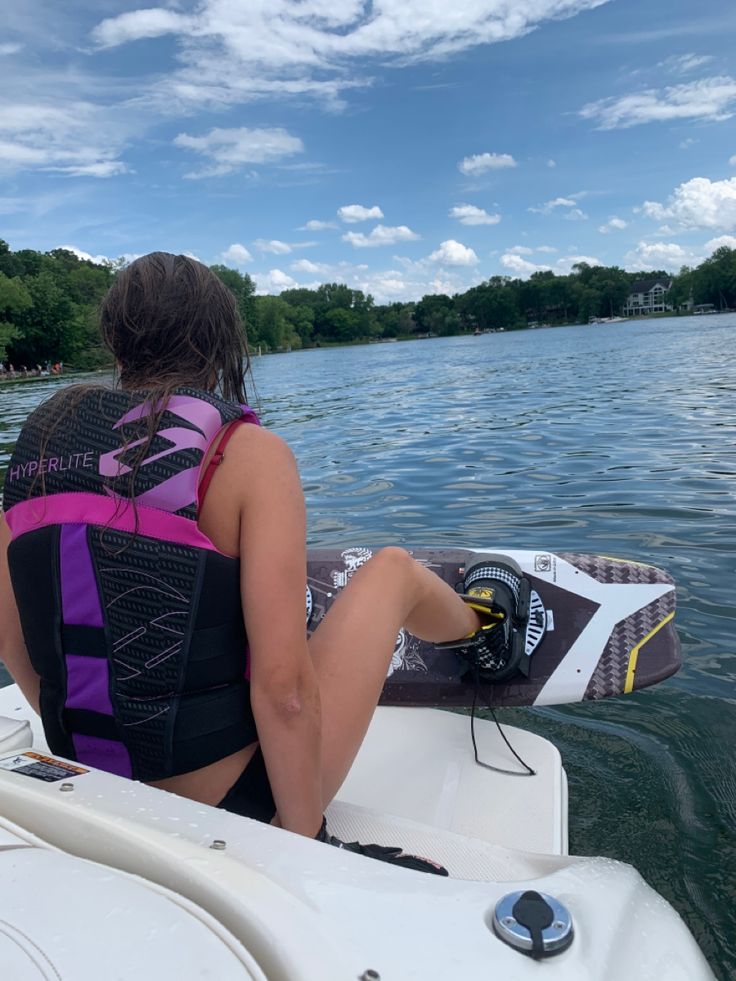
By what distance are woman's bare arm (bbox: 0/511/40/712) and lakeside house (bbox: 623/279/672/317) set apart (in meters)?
124

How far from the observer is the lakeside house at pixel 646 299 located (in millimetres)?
117938

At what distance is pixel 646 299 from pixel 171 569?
12831cm

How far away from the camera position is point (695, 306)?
339 feet

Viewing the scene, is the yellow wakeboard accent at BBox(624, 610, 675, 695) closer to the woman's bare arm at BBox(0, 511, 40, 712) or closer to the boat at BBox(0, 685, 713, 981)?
the boat at BBox(0, 685, 713, 981)

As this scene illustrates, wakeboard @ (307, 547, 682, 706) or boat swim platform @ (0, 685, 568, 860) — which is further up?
wakeboard @ (307, 547, 682, 706)

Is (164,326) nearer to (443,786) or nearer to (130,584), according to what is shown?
(130,584)

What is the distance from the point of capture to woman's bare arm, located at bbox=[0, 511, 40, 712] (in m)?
1.79

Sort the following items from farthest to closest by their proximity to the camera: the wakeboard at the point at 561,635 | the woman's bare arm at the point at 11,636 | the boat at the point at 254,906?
the wakeboard at the point at 561,635
the woman's bare arm at the point at 11,636
the boat at the point at 254,906

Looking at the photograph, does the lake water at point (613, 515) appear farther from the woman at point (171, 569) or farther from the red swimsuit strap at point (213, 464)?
the red swimsuit strap at point (213, 464)

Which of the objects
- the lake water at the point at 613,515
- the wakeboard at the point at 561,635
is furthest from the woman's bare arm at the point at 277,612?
the wakeboard at the point at 561,635

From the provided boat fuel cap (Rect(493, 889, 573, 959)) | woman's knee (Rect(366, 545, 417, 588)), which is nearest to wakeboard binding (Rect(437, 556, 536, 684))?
woman's knee (Rect(366, 545, 417, 588))

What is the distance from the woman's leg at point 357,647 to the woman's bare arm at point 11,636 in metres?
0.68

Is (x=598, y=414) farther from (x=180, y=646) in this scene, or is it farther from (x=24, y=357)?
(x=24, y=357)

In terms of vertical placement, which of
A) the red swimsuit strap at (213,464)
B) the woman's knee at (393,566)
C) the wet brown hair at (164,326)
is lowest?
the woman's knee at (393,566)
